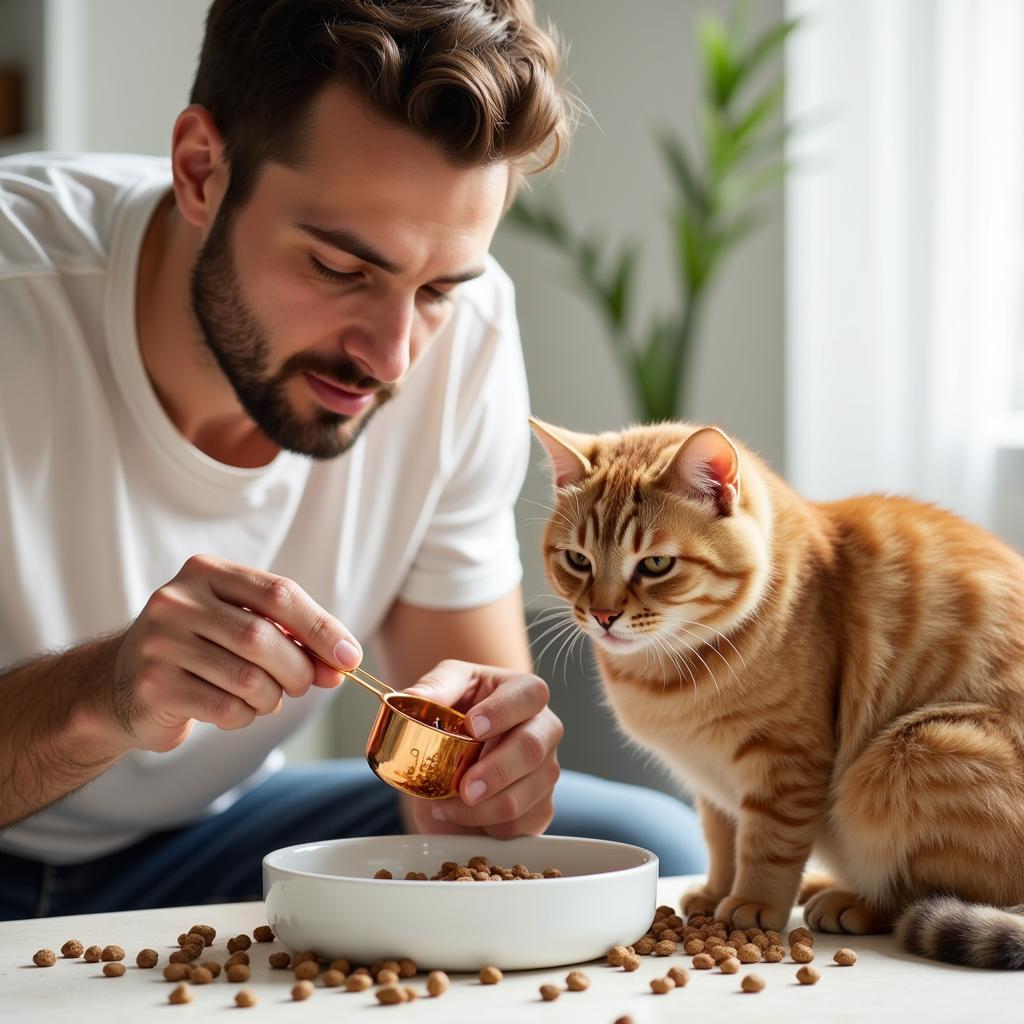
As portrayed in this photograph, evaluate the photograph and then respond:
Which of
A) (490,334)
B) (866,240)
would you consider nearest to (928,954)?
(490,334)

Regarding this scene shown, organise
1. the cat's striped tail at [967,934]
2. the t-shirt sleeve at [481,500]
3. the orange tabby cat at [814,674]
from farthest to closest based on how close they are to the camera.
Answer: the t-shirt sleeve at [481,500] < the orange tabby cat at [814,674] < the cat's striped tail at [967,934]

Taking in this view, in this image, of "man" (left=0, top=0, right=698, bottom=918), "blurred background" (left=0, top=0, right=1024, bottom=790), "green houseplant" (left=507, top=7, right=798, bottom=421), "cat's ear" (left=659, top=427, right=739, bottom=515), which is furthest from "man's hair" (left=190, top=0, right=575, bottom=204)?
"green houseplant" (left=507, top=7, right=798, bottom=421)

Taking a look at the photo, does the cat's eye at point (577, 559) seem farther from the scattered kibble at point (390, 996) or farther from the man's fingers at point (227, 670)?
the scattered kibble at point (390, 996)

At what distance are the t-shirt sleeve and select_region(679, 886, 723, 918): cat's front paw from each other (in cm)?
71

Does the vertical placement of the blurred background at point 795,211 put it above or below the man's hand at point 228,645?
above

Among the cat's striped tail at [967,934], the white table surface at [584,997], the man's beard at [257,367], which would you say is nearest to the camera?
the white table surface at [584,997]

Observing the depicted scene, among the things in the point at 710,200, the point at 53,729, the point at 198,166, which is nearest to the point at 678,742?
the point at 53,729

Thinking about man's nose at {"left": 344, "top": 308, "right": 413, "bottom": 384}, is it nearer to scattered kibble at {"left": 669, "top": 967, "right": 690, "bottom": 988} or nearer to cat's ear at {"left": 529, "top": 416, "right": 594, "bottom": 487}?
cat's ear at {"left": 529, "top": 416, "right": 594, "bottom": 487}

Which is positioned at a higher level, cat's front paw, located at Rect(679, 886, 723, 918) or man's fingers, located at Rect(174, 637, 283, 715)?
man's fingers, located at Rect(174, 637, 283, 715)

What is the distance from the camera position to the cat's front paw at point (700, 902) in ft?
3.95

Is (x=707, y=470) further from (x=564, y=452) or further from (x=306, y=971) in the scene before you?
(x=306, y=971)

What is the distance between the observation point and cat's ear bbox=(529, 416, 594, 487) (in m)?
1.27

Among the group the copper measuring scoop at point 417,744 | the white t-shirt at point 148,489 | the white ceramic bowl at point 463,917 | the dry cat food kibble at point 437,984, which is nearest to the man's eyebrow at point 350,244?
the white t-shirt at point 148,489

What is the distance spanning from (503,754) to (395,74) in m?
0.74
